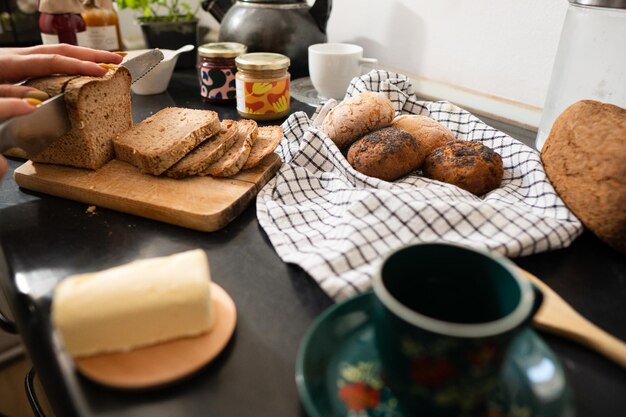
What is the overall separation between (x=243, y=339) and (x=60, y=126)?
525 millimetres

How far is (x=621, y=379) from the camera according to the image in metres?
0.49

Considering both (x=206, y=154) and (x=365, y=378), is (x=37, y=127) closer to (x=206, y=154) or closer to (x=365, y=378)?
(x=206, y=154)

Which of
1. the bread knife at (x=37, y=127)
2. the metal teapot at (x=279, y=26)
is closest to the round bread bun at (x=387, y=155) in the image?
the bread knife at (x=37, y=127)

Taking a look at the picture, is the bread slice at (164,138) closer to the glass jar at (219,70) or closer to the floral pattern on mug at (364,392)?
the glass jar at (219,70)

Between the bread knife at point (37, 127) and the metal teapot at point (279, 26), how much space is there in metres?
0.64

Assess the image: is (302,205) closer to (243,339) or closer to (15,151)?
(243,339)

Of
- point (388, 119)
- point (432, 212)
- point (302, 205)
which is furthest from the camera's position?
point (388, 119)

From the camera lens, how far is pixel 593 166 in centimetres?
70

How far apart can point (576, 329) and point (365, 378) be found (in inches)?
9.4

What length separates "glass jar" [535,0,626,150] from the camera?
89 centimetres

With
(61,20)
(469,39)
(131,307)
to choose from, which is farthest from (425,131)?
(61,20)

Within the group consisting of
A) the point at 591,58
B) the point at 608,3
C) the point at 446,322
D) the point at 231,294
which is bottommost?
the point at 231,294

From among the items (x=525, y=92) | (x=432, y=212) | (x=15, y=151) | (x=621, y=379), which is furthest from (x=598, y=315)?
(x=15, y=151)

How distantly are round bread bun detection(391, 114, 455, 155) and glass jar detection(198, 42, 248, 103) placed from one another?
1.63 feet
